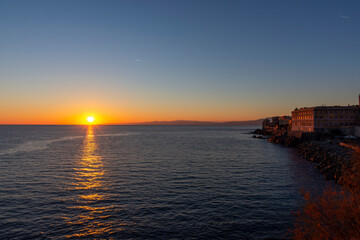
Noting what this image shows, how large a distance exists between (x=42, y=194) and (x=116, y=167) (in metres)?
17.3

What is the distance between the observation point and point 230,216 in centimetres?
2020

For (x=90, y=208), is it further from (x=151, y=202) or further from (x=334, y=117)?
(x=334, y=117)

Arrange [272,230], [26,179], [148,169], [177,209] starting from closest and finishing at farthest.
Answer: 1. [272,230]
2. [177,209]
3. [26,179]
4. [148,169]

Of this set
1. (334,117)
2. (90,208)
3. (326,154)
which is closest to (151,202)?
(90,208)

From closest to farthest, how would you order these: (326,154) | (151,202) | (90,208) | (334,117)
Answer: (90,208)
(151,202)
(326,154)
(334,117)

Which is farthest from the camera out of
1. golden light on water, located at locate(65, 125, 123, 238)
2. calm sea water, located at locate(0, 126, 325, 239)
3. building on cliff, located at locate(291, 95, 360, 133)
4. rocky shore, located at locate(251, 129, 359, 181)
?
building on cliff, located at locate(291, 95, 360, 133)

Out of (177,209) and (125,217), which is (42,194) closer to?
(125,217)

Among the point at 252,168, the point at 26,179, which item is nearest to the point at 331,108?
the point at 252,168

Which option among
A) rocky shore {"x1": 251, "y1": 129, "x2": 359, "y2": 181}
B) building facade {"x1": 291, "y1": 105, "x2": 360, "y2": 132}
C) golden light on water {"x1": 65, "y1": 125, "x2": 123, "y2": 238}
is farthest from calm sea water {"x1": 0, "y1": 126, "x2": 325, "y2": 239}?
building facade {"x1": 291, "y1": 105, "x2": 360, "y2": 132}

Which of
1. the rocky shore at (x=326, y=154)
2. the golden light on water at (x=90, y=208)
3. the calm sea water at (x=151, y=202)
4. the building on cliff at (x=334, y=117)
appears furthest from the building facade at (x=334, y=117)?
the golden light on water at (x=90, y=208)

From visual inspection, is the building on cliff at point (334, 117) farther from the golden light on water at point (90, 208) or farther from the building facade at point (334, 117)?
the golden light on water at point (90, 208)

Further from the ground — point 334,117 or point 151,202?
point 334,117

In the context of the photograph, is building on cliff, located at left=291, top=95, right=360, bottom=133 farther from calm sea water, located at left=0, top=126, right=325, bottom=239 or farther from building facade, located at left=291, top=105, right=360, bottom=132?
calm sea water, located at left=0, top=126, right=325, bottom=239

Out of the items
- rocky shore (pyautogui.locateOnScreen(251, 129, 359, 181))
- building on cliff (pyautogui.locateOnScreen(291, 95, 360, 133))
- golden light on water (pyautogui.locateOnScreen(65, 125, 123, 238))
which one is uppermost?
building on cliff (pyautogui.locateOnScreen(291, 95, 360, 133))
